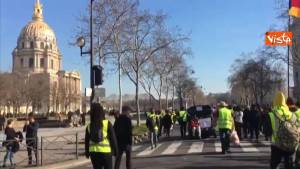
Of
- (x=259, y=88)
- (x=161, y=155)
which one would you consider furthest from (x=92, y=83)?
(x=259, y=88)

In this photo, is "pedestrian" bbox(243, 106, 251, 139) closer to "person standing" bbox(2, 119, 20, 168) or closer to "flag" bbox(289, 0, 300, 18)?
"flag" bbox(289, 0, 300, 18)

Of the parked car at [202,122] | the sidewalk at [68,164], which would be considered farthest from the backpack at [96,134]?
the parked car at [202,122]

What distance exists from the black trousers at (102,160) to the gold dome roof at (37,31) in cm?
17230

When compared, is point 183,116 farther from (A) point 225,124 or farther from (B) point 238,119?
(A) point 225,124

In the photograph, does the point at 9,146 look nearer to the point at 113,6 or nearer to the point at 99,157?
the point at 99,157

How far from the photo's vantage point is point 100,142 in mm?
9695

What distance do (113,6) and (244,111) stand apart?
44.7ft

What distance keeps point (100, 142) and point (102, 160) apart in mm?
311

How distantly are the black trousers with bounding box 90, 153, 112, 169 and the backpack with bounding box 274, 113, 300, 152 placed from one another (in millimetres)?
3111

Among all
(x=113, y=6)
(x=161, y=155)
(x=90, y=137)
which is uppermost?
(x=113, y=6)

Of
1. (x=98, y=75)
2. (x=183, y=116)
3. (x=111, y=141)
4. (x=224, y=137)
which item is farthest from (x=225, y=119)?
(x=183, y=116)

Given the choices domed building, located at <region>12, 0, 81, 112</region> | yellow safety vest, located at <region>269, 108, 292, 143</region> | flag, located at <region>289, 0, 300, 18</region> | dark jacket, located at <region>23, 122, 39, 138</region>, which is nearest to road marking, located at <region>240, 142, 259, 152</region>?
flag, located at <region>289, 0, 300, 18</region>

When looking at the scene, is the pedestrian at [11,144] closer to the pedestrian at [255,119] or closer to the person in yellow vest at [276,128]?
the person in yellow vest at [276,128]

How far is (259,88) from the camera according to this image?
97875mm
